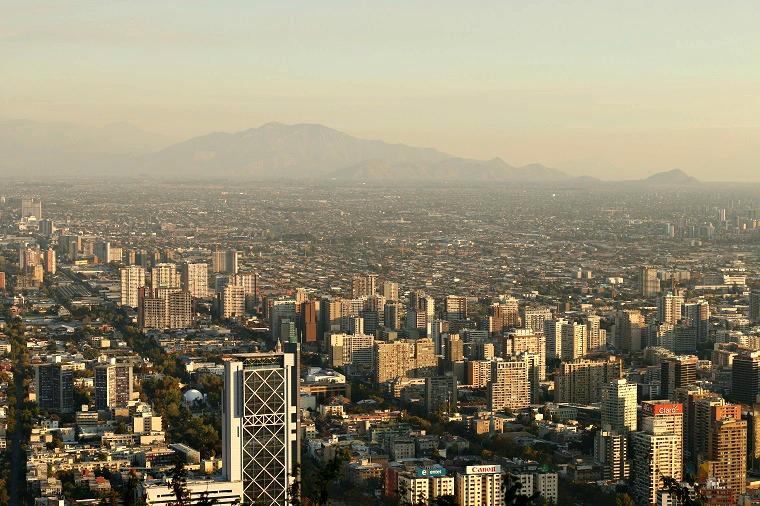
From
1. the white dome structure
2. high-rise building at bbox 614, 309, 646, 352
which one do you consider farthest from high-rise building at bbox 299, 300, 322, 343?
Result: the white dome structure

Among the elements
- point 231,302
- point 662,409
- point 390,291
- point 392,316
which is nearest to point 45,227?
point 390,291

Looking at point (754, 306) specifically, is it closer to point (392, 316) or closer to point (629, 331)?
point (629, 331)

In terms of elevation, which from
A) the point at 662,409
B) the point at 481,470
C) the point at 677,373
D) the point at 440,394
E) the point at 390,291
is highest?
the point at 662,409

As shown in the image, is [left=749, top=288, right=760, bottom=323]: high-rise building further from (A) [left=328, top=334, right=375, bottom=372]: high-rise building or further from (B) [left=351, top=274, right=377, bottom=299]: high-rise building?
(A) [left=328, top=334, right=375, bottom=372]: high-rise building

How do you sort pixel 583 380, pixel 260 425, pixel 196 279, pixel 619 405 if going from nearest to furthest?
1. pixel 260 425
2. pixel 619 405
3. pixel 583 380
4. pixel 196 279

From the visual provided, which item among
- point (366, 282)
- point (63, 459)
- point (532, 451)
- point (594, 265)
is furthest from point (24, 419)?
point (594, 265)

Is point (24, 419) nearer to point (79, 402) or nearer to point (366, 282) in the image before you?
point (79, 402)

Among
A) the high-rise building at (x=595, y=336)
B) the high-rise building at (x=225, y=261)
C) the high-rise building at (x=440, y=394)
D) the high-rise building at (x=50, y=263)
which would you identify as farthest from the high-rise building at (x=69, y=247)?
the high-rise building at (x=440, y=394)
